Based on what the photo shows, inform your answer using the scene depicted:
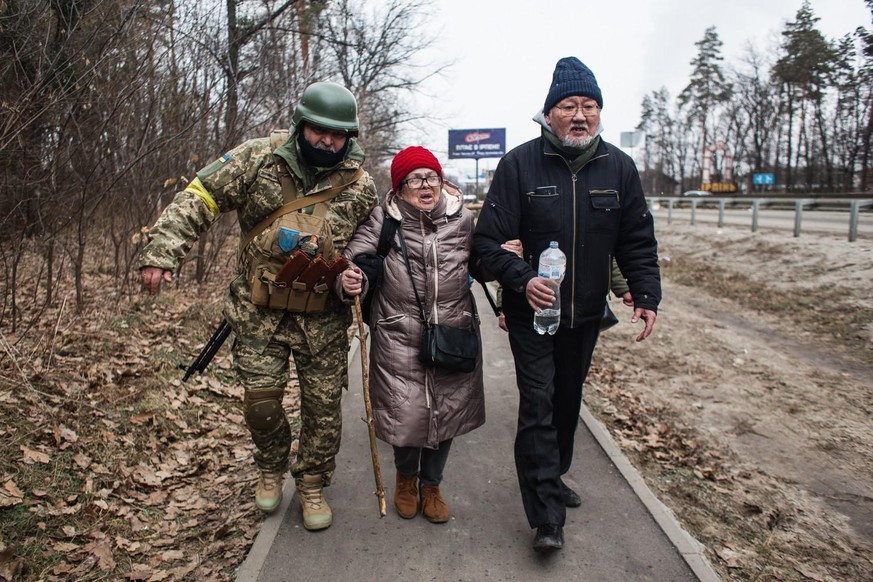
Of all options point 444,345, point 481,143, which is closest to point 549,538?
point 444,345

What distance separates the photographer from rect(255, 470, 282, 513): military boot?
3744 millimetres

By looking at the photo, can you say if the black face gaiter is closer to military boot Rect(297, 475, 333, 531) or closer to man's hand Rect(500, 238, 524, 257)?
man's hand Rect(500, 238, 524, 257)

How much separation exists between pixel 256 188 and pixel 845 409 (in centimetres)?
545

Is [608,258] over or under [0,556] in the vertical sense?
over

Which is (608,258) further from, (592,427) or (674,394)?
(674,394)

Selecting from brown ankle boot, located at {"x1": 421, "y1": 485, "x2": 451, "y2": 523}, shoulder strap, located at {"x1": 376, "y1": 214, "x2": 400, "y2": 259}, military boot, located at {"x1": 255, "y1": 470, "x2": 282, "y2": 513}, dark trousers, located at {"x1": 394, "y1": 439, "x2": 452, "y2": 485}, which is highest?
shoulder strap, located at {"x1": 376, "y1": 214, "x2": 400, "y2": 259}

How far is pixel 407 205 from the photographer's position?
11.5ft

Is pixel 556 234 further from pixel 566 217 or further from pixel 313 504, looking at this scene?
pixel 313 504

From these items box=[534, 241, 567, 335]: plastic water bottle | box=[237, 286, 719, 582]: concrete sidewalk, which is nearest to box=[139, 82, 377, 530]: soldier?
box=[237, 286, 719, 582]: concrete sidewalk

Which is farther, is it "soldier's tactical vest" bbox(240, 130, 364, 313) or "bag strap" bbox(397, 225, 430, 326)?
"bag strap" bbox(397, 225, 430, 326)

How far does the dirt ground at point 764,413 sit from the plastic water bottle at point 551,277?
1.51 m

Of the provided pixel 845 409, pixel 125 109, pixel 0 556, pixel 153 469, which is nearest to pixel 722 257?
pixel 845 409

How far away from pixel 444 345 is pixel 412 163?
37.5 inches

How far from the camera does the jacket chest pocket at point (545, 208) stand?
11.1ft
